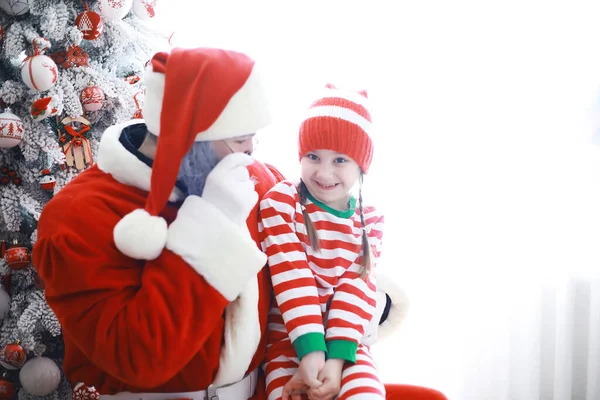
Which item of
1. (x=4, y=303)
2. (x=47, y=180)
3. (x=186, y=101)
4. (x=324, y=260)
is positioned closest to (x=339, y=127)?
(x=324, y=260)

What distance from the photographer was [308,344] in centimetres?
125

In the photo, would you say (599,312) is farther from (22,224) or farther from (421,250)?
(22,224)

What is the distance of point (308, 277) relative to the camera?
132 centimetres

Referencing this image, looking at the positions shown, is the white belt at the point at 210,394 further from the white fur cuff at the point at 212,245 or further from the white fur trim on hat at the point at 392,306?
the white fur trim on hat at the point at 392,306

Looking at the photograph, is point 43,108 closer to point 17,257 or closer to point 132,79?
point 132,79

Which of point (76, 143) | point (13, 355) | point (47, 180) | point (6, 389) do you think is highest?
point (76, 143)

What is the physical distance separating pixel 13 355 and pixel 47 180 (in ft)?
1.67

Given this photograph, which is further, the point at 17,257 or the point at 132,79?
the point at 132,79

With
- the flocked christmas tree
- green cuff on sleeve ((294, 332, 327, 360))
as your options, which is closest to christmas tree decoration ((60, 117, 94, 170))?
the flocked christmas tree

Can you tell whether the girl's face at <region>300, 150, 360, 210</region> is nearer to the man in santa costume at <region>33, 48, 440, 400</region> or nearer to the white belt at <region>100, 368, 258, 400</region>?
the man in santa costume at <region>33, 48, 440, 400</region>

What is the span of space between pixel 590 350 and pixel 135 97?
1748mm

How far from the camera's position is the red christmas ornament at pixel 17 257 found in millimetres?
1512

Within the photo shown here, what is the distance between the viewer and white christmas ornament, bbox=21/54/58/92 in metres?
1.40

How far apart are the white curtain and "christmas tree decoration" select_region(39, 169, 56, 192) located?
0.69 meters
